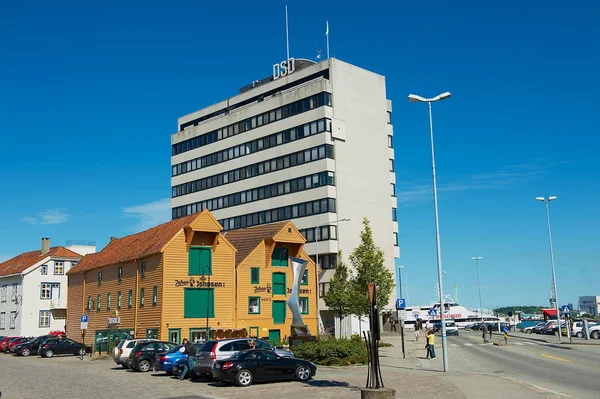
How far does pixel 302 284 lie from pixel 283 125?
2880 centimetres

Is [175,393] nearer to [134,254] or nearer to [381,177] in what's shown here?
[134,254]

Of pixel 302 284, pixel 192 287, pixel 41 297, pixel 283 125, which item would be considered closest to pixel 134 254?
pixel 192 287

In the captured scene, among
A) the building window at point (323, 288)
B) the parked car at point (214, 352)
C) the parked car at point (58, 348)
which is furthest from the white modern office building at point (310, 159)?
the parked car at point (214, 352)

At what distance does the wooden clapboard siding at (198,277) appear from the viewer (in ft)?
155

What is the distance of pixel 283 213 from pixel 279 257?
24.4 meters

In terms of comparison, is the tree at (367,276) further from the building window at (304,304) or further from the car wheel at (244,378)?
the car wheel at (244,378)

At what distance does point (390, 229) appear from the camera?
82.5 metres

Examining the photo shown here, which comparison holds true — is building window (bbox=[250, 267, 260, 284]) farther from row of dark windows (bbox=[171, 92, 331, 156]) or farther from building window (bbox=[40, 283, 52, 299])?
building window (bbox=[40, 283, 52, 299])

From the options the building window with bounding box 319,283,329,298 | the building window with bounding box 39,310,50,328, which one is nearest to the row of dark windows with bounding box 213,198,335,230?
the building window with bounding box 319,283,329,298

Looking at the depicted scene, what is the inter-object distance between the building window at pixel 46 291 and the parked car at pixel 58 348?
74.1 ft

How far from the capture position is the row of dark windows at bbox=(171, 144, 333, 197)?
7638 centimetres

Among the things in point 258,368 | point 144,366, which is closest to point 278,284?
point 144,366

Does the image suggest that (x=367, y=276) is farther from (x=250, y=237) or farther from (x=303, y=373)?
(x=303, y=373)

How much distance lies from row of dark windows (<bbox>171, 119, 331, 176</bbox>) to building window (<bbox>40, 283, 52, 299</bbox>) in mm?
27481
